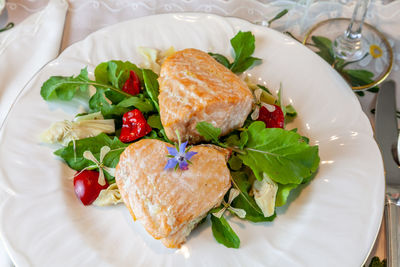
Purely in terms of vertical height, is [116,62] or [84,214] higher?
[116,62]

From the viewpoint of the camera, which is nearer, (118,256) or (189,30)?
(118,256)

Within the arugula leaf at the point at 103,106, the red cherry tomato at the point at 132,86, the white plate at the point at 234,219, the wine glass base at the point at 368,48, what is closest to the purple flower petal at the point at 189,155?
the white plate at the point at 234,219

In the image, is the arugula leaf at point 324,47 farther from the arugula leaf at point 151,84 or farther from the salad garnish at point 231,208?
the salad garnish at point 231,208

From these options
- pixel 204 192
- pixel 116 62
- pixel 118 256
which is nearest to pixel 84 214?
pixel 118 256

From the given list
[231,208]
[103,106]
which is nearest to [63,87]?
[103,106]

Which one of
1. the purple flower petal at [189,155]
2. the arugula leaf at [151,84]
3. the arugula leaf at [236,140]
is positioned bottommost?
the arugula leaf at [236,140]

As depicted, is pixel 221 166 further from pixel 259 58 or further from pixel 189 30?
pixel 189 30
